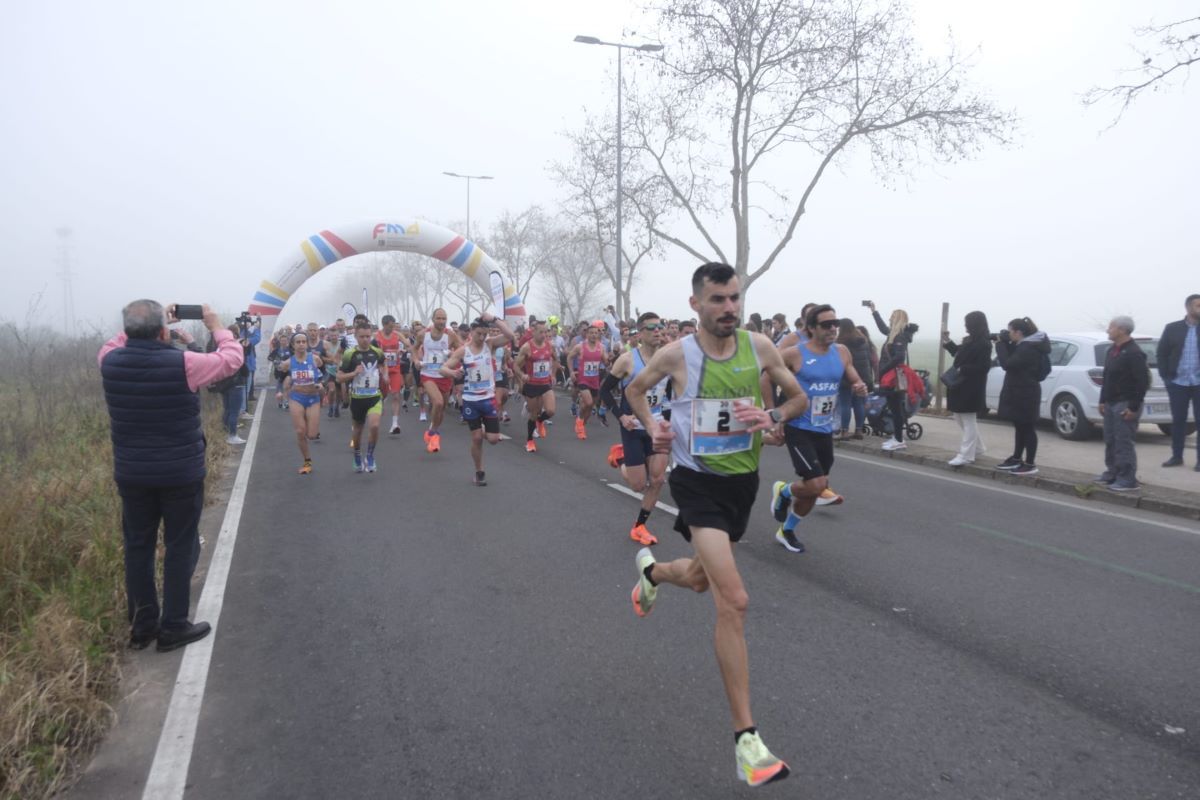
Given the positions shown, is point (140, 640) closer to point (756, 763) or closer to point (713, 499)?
point (713, 499)

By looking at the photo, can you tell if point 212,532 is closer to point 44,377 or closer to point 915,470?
point 915,470

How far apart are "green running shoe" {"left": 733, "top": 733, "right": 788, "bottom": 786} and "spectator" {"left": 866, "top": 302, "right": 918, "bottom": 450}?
31.0 ft

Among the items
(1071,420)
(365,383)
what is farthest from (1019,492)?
(365,383)

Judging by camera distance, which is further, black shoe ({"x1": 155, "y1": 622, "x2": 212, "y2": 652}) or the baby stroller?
the baby stroller

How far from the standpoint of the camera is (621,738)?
3496 millimetres

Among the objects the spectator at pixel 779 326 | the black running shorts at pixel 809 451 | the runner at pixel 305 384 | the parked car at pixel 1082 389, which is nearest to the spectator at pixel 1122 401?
the parked car at pixel 1082 389

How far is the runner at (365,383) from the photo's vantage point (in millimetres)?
10516

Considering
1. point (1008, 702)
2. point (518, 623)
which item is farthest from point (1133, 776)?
point (518, 623)

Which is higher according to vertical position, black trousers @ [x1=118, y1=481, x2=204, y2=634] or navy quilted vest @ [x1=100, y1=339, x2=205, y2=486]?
navy quilted vest @ [x1=100, y1=339, x2=205, y2=486]

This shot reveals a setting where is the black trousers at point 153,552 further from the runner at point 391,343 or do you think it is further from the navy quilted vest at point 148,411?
the runner at point 391,343

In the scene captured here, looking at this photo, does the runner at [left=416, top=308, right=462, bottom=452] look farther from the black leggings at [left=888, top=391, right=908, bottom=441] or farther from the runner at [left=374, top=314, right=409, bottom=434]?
the black leggings at [left=888, top=391, right=908, bottom=441]

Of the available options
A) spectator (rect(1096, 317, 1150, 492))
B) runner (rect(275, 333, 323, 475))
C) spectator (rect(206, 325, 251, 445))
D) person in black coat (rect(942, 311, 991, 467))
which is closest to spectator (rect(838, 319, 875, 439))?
person in black coat (rect(942, 311, 991, 467))

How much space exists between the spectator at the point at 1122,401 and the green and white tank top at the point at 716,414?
6632 millimetres

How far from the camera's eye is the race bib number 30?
12.4ft
